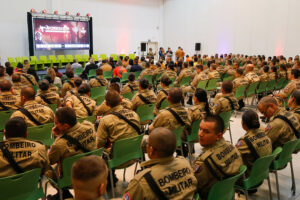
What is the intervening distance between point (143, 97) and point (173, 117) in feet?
5.02

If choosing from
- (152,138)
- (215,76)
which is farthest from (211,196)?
(215,76)

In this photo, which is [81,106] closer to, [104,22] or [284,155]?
[284,155]

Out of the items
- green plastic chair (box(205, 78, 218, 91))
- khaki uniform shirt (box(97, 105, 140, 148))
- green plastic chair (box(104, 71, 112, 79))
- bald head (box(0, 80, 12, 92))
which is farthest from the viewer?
green plastic chair (box(104, 71, 112, 79))

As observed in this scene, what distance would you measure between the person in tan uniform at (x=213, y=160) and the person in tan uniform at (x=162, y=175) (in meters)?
0.37

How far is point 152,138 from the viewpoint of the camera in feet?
6.57

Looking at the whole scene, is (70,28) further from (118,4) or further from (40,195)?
(40,195)

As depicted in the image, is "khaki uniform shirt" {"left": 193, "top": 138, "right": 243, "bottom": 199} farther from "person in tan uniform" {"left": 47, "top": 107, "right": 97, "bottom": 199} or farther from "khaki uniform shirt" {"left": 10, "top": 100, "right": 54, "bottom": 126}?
"khaki uniform shirt" {"left": 10, "top": 100, "right": 54, "bottom": 126}

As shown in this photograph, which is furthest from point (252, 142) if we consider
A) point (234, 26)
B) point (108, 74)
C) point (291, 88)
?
point (234, 26)

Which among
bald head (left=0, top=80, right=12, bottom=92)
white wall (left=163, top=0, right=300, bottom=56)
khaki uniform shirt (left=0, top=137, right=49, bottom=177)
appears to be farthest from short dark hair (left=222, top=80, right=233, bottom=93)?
white wall (left=163, top=0, right=300, bottom=56)

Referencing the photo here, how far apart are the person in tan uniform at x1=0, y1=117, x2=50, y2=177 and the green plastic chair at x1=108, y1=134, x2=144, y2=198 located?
869 millimetres

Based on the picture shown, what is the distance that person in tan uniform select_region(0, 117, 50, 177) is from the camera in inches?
95.0

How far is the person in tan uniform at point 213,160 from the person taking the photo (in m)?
2.36

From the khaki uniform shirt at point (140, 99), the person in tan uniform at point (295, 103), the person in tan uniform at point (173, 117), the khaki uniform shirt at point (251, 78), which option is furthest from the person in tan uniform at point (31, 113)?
the khaki uniform shirt at point (251, 78)

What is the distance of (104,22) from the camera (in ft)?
61.1
